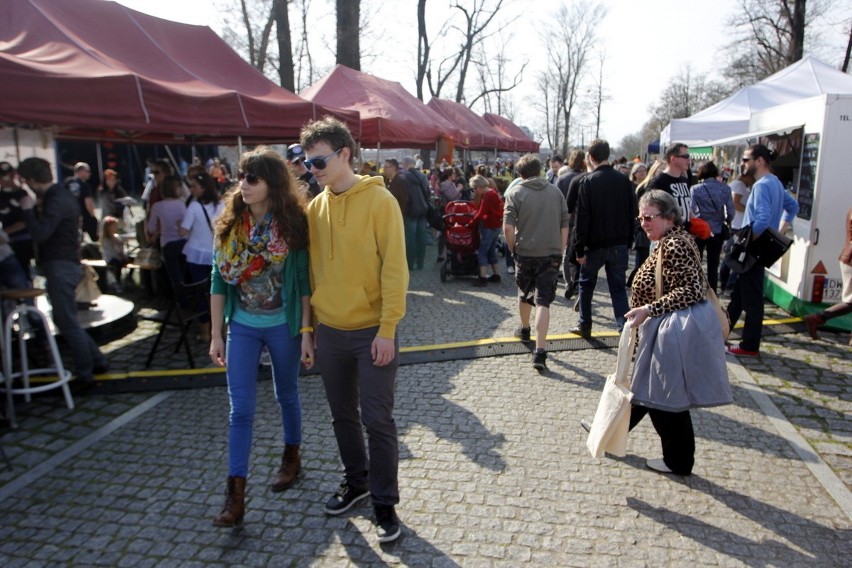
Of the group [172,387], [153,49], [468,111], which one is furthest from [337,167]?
[468,111]

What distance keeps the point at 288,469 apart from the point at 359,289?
1.32 m

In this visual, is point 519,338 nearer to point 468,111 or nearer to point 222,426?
point 222,426

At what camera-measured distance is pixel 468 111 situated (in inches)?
838

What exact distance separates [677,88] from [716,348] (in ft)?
208

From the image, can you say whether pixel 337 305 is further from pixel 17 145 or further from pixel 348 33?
pixel 348 33

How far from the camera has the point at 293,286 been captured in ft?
10.3

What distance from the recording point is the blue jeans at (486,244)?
9.27 meters

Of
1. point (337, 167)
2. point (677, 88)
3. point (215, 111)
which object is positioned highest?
point (677, 88)

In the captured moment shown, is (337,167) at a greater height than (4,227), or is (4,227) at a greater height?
(337,167)

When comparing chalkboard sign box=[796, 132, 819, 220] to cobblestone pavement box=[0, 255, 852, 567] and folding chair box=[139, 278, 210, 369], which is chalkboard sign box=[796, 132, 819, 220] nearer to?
cobblestone pavement box=[0, 255, 852, 567]

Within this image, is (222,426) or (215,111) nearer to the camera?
(222,426)

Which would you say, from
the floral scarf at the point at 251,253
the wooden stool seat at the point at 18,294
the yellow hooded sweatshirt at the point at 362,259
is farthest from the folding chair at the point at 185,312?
the yellow hooded sweatshirt at the point at 362,259

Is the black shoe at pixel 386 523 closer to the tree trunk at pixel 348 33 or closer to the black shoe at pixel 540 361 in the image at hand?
the black shoe at pixel 540 361

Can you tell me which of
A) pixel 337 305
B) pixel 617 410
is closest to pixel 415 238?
pixel 617 410
